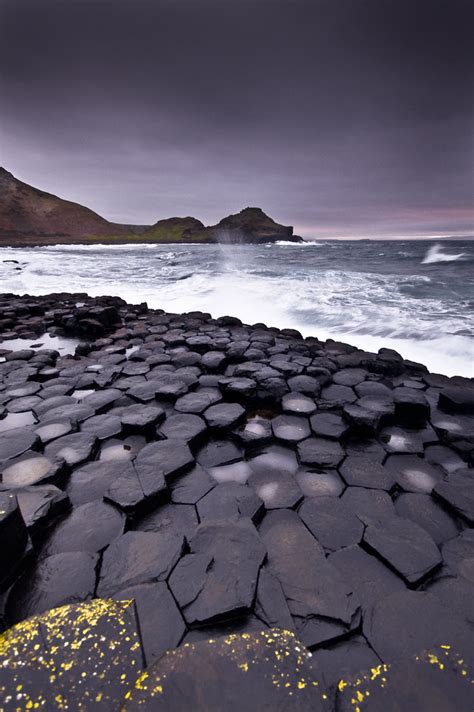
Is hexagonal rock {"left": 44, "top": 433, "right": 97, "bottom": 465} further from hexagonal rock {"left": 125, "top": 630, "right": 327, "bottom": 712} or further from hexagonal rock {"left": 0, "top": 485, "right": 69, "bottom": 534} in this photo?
hexagonal rock {"left": 125, "top": 630, "right": 327, "bottom": 712}

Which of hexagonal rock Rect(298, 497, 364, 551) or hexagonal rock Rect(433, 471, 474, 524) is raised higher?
hexagonal rock Rect(433, 471, 474, 524)

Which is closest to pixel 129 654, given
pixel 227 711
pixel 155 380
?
pixel 227 711

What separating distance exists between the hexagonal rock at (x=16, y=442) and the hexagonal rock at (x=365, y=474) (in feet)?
8.96

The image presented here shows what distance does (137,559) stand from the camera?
74.7 inches

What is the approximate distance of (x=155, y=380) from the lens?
4.31 meters

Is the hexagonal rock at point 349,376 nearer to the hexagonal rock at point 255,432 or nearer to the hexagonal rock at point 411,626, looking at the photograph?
the hexagonal rock at point 255,432

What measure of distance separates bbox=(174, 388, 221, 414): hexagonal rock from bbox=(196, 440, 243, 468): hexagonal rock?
1.69ft

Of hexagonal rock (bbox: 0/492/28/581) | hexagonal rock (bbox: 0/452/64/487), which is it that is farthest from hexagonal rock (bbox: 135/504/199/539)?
hexagonal rock (bbox: 0/452/64/487)

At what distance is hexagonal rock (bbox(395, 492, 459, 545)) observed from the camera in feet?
7.22

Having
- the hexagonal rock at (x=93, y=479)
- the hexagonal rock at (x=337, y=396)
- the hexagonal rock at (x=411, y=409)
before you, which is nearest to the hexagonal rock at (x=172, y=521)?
the hexagonal rock at (x=93, y=479)

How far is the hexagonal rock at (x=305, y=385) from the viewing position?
395 cm

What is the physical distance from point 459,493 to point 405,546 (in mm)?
748

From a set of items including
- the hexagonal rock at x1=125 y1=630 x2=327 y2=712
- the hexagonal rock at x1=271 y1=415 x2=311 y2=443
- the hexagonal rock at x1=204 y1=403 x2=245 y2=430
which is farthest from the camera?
the hexagonal rock at x1=204 y1=403 x2=245 y2=430

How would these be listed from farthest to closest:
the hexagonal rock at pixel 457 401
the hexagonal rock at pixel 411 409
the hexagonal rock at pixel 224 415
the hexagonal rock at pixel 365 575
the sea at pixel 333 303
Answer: the sea at pixel 333 303
the hexagonal rock at pixel 457 401
the hexagonal rock at pixel 411 409
the hexagonal rock at pixel 224 415
the hexagonal rock at pixel 365 575
